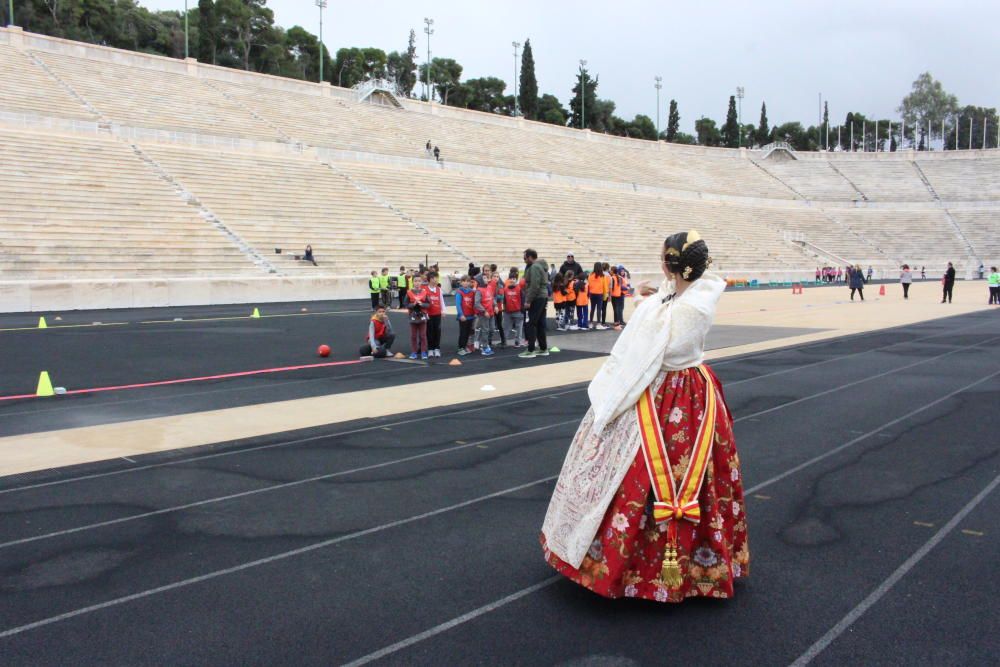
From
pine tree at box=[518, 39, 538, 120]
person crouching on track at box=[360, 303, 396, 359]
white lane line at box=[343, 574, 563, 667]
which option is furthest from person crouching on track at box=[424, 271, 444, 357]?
pine tree at box=[518, 39, 538, 120]

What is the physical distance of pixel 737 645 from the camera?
361 centimetres

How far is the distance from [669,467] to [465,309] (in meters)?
10.7

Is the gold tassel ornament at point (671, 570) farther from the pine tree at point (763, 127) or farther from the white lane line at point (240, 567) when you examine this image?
the pine tree at point (763, 127)

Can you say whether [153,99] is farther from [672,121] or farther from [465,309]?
[672,121]

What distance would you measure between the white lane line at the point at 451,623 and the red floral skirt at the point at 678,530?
1.12 ft

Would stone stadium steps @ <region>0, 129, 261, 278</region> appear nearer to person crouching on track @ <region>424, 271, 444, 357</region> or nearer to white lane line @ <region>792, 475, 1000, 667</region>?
person crouching on track @ <region>424, 271, 444, 357</region>

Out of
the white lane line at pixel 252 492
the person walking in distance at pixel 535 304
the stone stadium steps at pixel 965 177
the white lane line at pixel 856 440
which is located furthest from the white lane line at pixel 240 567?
the stone stadium steps at pixel 965 177

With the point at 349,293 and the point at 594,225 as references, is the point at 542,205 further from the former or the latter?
the point at 349,293

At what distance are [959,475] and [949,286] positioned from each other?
2638 centimetres

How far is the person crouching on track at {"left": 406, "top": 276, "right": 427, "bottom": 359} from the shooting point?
13.5 metres

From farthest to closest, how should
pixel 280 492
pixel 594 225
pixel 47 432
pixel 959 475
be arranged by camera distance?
pixel 594 225 < pixel 47 432 < pixel 959 475 < pixel 280 492

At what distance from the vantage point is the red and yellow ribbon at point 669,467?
373 cm

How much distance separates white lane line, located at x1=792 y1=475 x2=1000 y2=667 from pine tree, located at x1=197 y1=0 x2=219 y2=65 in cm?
7601

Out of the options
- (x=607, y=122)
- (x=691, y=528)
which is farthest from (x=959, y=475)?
(x=607, y=122)
